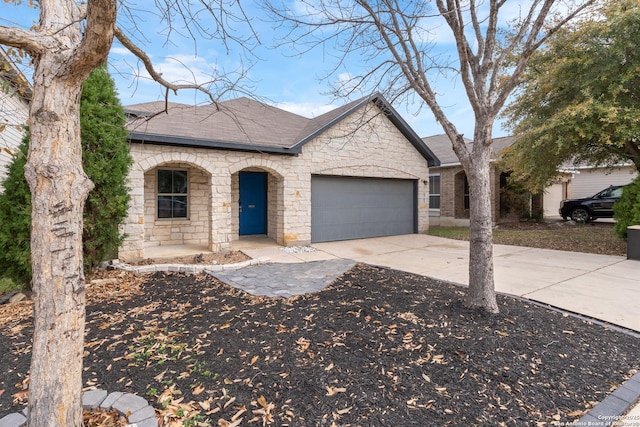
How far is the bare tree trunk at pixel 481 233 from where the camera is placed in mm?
3912

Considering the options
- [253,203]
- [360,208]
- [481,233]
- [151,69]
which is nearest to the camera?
[151,69]

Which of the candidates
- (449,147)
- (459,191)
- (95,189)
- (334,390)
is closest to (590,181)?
(449,147)

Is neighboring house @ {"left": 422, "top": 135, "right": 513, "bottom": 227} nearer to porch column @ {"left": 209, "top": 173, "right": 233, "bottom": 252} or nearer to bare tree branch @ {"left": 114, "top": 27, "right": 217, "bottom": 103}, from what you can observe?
porch column @ {"left": 209, "top": 173, "right": 233, "bottom": 252}

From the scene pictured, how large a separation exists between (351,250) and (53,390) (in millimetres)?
7397

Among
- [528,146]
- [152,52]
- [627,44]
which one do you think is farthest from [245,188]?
[627,44]

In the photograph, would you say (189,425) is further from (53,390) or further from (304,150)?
(304,150)

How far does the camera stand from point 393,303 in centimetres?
429

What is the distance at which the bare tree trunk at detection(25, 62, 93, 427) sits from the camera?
5.76 feet

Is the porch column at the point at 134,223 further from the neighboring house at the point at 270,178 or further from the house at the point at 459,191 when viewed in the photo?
the house at the point at 459,191

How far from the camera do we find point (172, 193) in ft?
29.4

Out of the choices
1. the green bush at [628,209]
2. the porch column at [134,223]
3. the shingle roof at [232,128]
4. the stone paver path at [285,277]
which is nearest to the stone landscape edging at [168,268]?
the stone paver path at [285,277]

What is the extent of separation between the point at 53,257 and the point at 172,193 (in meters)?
7.70

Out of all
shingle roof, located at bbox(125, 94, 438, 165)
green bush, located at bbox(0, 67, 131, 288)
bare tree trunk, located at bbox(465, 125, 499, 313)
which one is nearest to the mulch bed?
bare tree trunk, located at bbox(465, 125, 499, 313)

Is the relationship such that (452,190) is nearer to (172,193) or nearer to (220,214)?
(220,214)
